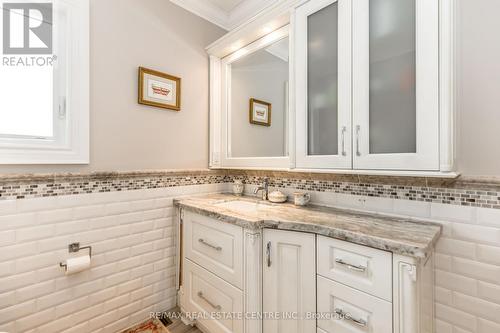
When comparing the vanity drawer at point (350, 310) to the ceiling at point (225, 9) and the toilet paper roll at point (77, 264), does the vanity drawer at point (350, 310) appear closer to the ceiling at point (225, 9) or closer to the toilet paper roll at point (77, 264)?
the toilet paper roll at point (77, 264)

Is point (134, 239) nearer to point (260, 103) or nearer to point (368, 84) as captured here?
point (260, 103)

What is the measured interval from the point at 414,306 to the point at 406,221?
0.45 metres

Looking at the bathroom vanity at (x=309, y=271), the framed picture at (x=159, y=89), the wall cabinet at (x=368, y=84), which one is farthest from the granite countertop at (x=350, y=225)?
the framed picture at (x=159, y=89)

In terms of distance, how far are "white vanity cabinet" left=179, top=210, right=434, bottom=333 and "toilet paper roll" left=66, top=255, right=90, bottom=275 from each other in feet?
1.94

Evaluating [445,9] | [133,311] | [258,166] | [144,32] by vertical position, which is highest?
[144,32]

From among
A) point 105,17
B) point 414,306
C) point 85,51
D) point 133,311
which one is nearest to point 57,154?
point 85,51

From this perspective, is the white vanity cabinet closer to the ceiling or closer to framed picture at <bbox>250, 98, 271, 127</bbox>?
framed picture at <bbox>250, 98, 271, 127</bbox>

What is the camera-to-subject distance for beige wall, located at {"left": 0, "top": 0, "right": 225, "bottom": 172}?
146cm

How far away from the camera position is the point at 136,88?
1.61 metres

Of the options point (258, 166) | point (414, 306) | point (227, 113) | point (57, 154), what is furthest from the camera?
point (227, 113)

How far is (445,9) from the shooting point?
3.01 ft

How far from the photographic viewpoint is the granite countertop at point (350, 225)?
34.0 inches

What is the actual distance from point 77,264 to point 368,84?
5.89ft

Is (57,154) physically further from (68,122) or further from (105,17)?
(105,17)
